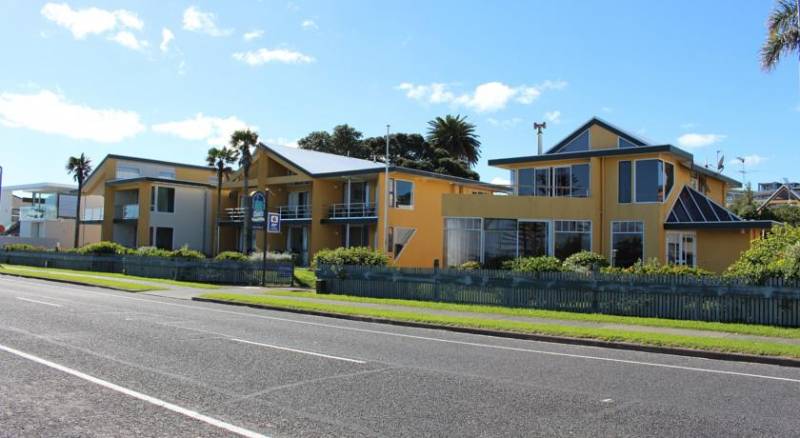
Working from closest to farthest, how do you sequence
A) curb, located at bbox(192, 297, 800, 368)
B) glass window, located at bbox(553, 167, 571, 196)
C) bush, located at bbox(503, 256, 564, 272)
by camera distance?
curb, located at bbox(192, 297, 800, 368)
bush, located at bbox(503, 256, 564, 272)
glass window, located at bbox(553, 167, 571, 196)

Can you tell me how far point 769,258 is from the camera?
669 inches

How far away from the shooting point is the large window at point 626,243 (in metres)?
28.5

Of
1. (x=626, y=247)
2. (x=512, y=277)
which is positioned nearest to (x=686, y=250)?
(x=626, y=247)

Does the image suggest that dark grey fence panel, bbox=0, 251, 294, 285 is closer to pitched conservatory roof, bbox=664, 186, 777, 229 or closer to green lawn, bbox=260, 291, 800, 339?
green lawn, bbox=260, 291, 800, 339

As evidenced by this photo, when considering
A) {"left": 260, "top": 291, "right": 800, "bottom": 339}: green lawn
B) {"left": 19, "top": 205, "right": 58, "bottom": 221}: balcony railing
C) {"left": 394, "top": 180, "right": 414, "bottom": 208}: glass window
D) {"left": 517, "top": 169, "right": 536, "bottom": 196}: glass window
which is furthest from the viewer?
{"left": 19, "top": 205, "right": 58, "bottom": 221}: balcony railing

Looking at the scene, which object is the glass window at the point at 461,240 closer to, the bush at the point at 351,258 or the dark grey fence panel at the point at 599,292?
the bush at the point at 351,258

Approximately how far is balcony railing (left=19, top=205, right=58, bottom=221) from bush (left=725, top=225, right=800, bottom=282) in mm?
61454

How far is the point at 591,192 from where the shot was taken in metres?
29.7

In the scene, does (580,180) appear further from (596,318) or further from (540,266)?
(596,318)

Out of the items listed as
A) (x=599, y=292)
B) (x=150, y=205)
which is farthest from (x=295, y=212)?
(x=599, y=292)

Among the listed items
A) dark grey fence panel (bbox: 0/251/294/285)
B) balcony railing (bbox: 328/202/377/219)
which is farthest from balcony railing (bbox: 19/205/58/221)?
balcony railing (bbox: 328/202/377/219)

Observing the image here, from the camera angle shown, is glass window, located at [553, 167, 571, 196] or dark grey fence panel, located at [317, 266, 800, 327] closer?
dark grey fence panel, located at [317, 266, 800, 327]

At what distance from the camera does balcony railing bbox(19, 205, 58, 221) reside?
6219 cm

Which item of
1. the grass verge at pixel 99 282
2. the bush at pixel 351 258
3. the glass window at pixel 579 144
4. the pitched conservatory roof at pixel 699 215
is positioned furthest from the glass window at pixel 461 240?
the grass verge at pixel 99 282
